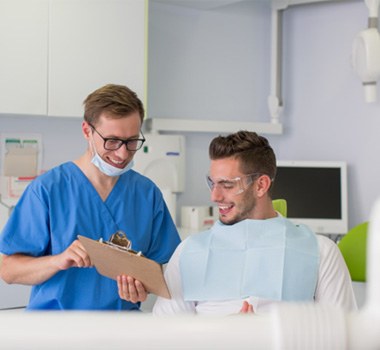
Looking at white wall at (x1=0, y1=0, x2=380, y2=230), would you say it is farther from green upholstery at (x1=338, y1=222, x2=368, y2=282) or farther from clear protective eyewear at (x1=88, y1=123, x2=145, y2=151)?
clear protective eyewear at (x1=88, y1=123, x2=145, y2=151)

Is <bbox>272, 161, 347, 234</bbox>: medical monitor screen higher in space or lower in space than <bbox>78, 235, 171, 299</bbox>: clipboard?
higher

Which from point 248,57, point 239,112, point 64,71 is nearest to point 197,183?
point 239,112

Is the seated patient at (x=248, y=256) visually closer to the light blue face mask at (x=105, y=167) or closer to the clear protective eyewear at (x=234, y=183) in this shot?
the clear protective eyewear at (x=234, y=183)

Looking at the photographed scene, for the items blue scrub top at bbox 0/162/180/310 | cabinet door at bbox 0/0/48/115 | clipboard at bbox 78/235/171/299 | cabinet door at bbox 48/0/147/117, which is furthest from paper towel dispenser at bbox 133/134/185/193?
clipboard at bbox 78/235/171/299

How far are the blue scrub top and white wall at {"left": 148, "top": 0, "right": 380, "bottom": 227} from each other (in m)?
1.72

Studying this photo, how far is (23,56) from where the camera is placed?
2863mm

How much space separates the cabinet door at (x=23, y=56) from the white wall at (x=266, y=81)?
0.78 meters

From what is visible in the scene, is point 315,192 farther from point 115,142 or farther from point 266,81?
point 115,142

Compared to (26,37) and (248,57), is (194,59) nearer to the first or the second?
(248,57)

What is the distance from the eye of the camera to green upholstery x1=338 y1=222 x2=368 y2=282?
98.3 inches

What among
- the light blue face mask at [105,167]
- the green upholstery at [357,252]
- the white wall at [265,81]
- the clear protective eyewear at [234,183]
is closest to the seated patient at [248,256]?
the clear protective eyewear at [234,183]

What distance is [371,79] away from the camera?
3.30m

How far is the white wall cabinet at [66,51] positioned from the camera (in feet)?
9.34

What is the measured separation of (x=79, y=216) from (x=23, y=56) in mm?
1286
